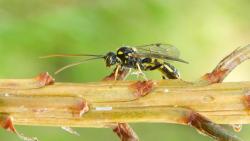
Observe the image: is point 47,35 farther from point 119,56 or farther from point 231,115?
point 231,115

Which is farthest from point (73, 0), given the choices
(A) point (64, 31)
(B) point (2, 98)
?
(B) point (2, 98)

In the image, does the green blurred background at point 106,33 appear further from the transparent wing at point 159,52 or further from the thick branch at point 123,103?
the thick branch at point 123,103

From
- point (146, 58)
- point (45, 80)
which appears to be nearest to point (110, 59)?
point (146, 58)

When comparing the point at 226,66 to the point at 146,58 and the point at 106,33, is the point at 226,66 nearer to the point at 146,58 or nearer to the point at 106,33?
the point at 146,58

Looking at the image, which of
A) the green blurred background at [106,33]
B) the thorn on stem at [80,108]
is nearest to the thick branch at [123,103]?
the thorn on stem at [80,108]

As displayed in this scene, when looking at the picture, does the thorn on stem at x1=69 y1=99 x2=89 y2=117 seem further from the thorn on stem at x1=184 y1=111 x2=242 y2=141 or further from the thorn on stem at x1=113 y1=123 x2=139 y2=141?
the thorn on stem at x1=184 y1=111 x2=242 y2=141

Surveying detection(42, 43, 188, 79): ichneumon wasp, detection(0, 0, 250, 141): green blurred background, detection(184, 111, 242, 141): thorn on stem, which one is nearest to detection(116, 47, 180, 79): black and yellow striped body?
detection(42, 43, 188, 79): ichneumon wasp
